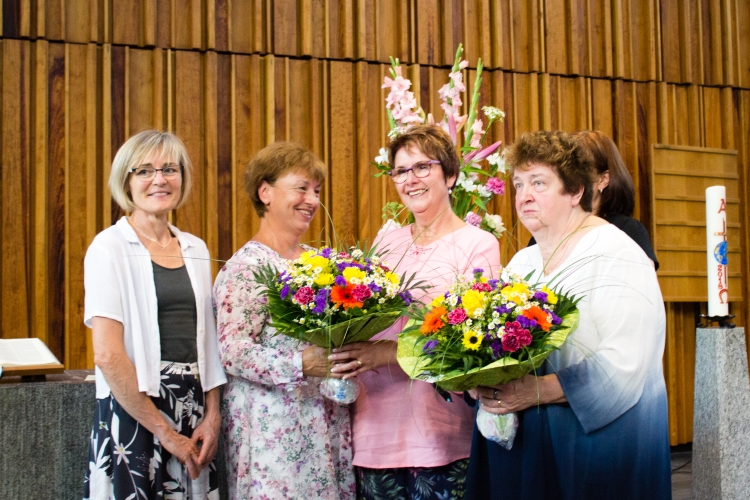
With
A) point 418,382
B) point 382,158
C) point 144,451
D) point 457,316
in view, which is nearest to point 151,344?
point 144,451

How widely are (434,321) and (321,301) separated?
0.35 metres

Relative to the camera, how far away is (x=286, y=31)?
5.10 meters

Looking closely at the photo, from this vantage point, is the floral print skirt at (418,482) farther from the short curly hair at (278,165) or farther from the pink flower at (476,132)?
the pink flower at (476,132)

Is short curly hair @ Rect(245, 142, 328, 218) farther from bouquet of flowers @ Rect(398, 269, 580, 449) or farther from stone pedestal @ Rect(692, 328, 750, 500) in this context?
stone pedestal @ Rect(692, 328, 750, 500)

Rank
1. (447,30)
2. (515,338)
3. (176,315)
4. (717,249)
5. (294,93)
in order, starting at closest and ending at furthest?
(515,338), (176,315), (717,249), (294,93), (447,30)

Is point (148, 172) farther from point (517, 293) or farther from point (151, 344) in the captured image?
point (517, 293)

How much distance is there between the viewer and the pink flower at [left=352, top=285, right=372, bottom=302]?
83.4 inches

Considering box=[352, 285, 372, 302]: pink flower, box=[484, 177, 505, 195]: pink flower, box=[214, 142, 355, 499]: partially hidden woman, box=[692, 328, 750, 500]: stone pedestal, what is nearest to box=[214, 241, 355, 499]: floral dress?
box=[214, 142, 355, 499]: partially hidden woman

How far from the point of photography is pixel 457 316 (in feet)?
6.23

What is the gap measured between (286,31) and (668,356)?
3.69m

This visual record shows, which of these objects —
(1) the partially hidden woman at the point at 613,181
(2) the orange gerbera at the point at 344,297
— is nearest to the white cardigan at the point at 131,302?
(2) the orange gerbera at the point at 344,297

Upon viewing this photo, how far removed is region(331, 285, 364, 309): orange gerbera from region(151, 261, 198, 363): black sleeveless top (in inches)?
21.8

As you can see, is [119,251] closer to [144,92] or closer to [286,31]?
[144,92]

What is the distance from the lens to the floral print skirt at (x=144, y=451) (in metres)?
2.26
